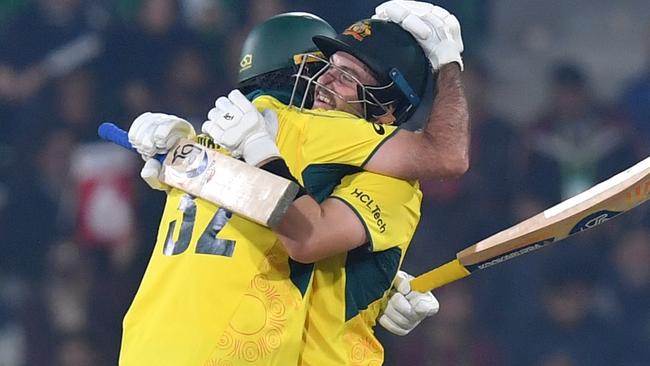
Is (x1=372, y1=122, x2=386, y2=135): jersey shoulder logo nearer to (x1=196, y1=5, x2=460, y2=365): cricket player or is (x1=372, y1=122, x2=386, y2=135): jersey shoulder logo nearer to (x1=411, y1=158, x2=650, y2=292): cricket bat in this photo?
(x1=196, y1=5, x2=460, y2=365): cricket player

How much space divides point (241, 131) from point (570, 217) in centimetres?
79

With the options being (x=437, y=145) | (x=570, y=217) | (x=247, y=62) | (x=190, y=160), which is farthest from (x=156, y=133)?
(x=570, y=217)

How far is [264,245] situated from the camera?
201cm

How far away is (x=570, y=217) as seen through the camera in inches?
91.0

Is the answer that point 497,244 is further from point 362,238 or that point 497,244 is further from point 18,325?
point 18,325

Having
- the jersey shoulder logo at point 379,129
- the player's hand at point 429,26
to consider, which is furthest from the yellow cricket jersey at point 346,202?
the player's hand at point 429,26

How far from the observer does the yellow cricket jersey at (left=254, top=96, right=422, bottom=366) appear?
205cm

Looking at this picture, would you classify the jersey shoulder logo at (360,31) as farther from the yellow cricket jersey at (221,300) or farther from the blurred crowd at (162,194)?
the blurred crowd at (162,194)

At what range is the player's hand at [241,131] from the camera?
191cm

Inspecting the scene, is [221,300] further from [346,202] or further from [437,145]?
[437,145]

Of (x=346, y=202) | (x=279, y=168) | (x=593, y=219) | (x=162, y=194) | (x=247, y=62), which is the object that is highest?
(x=279, y=168)

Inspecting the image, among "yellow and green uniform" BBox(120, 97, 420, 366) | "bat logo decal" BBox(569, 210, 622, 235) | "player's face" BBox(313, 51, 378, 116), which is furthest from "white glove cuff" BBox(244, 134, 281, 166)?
"bat logo decal" BBox(569, 210, 622, 235)

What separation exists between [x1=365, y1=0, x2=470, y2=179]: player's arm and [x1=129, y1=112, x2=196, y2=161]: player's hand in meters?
0.36

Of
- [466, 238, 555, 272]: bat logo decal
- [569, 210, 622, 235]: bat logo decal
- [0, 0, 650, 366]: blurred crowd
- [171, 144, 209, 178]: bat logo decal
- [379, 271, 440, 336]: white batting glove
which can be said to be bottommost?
[0, 0, 650, 366]: blurred crowd
